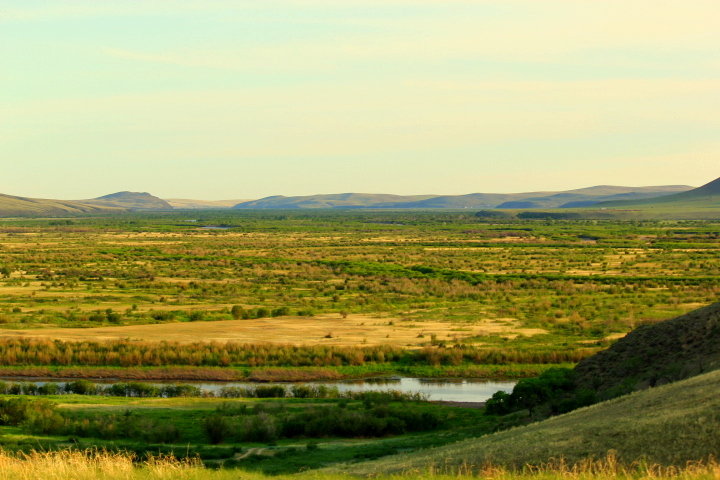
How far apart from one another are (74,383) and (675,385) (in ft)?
85.0

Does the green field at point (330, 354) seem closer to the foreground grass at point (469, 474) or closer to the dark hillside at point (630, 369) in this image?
the foreground grass at point (469, 474)

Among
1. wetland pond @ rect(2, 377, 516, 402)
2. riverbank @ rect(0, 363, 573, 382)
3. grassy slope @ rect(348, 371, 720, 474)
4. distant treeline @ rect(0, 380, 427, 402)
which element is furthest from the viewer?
riverbank @ rect(0, 363, 573, 382)

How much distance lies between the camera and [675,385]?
19828 mm

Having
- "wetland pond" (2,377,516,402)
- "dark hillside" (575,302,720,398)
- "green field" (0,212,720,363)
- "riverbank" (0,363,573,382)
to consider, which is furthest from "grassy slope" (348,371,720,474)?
"green field" (0,212,720,363)

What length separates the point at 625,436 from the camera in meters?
15.4

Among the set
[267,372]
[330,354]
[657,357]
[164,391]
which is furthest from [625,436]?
[330,354]

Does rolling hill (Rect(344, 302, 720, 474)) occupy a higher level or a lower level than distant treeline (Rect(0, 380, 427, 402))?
higher

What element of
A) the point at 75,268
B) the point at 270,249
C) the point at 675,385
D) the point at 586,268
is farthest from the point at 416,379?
the point at 270,249

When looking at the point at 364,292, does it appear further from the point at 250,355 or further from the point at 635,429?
the point at 635,429

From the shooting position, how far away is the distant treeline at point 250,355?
40719mm

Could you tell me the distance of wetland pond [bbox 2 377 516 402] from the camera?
36438 millimetres

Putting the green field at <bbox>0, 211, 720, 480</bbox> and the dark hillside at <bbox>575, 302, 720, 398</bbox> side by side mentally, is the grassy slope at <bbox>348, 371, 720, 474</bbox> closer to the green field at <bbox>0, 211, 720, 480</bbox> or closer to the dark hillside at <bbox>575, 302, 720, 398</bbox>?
the green field at <bbox>0, 211, 720, 480</bbox>

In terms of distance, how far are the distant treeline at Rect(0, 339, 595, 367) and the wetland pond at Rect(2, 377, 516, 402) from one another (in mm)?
2201

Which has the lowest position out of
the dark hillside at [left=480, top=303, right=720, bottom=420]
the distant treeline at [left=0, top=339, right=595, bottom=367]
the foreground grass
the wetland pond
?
the wetland pond
